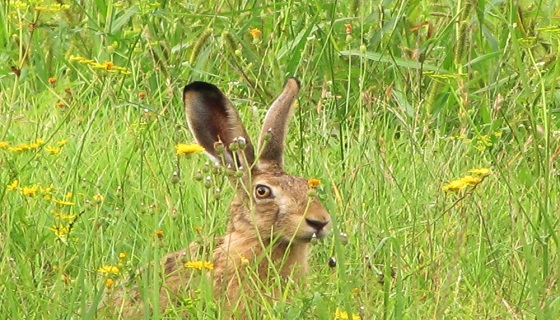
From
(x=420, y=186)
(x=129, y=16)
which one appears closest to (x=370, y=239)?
(x=420, y=186)

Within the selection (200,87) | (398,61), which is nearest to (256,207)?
(200,87)

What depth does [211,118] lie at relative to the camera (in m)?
5.41

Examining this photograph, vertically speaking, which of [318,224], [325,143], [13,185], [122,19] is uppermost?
[13,185]

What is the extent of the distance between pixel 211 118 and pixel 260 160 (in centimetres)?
23

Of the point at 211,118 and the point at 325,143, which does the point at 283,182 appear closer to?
the point at 211,118

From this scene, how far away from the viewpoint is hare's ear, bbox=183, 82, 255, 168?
536 centimetres

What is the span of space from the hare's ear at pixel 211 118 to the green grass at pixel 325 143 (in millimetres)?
147

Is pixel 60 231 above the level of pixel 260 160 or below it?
above

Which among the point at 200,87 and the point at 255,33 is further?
the point at 255,33

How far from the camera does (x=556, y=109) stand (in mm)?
6574

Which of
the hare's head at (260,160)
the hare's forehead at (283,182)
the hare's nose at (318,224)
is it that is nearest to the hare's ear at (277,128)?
the hare's head at (260,160)

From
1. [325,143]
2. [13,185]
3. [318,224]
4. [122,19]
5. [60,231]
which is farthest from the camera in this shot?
[122,19]

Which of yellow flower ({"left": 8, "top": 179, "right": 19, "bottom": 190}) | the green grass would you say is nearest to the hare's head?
the green grass

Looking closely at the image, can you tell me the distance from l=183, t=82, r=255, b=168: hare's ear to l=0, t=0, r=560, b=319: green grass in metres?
0.15
